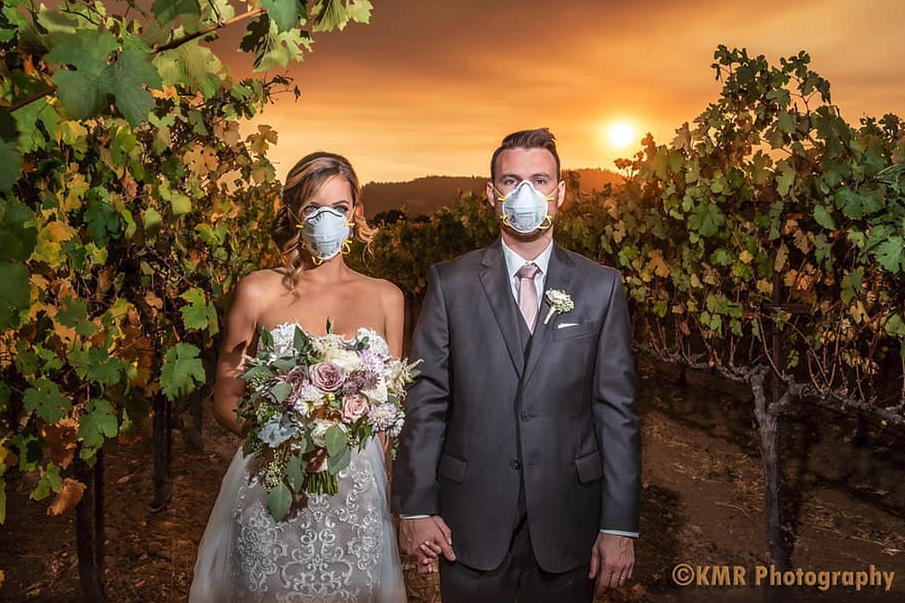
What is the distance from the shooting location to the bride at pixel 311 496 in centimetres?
238

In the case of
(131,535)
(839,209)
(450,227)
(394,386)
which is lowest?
(131,535)

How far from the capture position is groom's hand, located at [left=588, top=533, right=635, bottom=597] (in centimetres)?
226

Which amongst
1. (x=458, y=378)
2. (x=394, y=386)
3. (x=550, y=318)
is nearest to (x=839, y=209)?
(x=550, y=318)

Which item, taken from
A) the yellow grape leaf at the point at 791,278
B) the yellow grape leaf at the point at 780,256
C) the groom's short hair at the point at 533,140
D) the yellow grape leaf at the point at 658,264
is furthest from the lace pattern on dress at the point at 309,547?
the yellow grape leaf at the point at 658,264

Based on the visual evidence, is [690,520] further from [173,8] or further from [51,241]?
[173,8]

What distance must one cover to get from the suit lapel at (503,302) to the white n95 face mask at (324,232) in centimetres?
55

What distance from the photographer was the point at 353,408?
2076mm

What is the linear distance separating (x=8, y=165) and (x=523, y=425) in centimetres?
169

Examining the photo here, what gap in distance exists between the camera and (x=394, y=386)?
7.13 ft

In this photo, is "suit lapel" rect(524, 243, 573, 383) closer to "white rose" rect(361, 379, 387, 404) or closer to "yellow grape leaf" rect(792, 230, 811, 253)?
"white rose" rect(361, 379, 387, 404)

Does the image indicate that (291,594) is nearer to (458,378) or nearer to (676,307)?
(458,378)

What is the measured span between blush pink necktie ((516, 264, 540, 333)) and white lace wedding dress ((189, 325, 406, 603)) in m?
0.55

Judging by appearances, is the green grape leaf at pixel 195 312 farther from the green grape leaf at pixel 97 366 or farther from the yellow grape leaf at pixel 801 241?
the yellow grape leaf at pixel 801 241

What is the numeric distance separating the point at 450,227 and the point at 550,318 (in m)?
12.4
